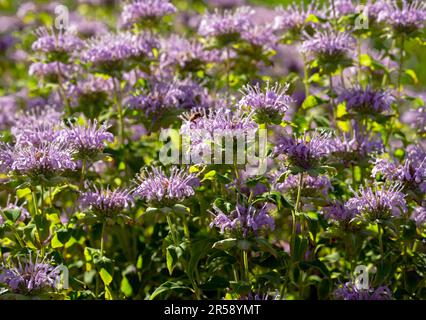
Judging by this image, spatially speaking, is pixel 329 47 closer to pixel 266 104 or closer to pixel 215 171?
pixel 266 104

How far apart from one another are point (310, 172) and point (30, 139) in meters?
1.12

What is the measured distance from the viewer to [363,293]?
101 inches

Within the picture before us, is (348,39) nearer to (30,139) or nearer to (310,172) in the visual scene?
(310,172)

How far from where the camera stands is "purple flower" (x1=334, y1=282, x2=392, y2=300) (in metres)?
2.56

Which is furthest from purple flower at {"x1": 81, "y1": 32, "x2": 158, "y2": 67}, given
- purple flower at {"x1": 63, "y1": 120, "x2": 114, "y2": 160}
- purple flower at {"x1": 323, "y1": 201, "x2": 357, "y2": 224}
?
purple flower at {"x1": 323, "y1": 201, "x2": 357, "y2": 224}

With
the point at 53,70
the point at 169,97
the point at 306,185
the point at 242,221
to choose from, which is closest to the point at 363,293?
the point at 306,185

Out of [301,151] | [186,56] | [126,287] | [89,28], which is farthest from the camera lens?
[89,28]

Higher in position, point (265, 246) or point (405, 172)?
point (405, 172)

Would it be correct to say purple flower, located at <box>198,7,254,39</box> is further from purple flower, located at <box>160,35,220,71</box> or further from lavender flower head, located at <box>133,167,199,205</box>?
lavender flower head, located at <box>133,167,199,205</box>

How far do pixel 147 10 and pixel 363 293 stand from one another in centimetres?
183

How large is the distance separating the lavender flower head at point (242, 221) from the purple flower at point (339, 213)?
1.14 ft

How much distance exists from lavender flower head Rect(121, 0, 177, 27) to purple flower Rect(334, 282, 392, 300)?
5.60 ft

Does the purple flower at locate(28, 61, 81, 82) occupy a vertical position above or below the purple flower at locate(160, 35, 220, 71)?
below
